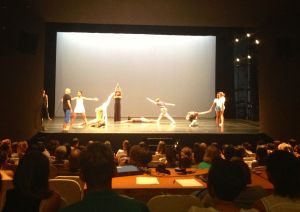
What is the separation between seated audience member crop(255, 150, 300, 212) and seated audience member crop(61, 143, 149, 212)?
92 cm

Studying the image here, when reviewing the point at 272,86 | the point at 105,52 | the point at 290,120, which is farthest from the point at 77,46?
the point at 290,120

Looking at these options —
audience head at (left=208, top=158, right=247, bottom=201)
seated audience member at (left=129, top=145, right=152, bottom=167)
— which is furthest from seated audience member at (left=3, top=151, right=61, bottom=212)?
seated audience member at (left=129, top=145, right=152, bottom=167)

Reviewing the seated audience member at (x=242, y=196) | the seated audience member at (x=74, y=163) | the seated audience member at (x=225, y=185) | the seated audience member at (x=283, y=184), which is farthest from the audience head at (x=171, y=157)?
the seated audience member at (x=225, y=185)

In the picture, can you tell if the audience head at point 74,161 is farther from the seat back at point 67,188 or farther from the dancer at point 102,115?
the dancer at point 102,115

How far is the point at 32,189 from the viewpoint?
6.47 feet

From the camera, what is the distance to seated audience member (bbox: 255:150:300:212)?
211cm

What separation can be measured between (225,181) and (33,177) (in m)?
1.06

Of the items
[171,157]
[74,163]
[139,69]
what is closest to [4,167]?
[74,163]

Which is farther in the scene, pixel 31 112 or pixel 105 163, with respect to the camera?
pixel 31 112

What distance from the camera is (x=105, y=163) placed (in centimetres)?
159

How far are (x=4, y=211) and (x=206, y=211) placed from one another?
3.64 ft

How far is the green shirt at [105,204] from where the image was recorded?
1476 mm

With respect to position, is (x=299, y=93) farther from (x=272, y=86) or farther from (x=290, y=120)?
(x=272, y=86)

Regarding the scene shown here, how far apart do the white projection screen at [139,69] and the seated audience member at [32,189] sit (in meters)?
13.7
